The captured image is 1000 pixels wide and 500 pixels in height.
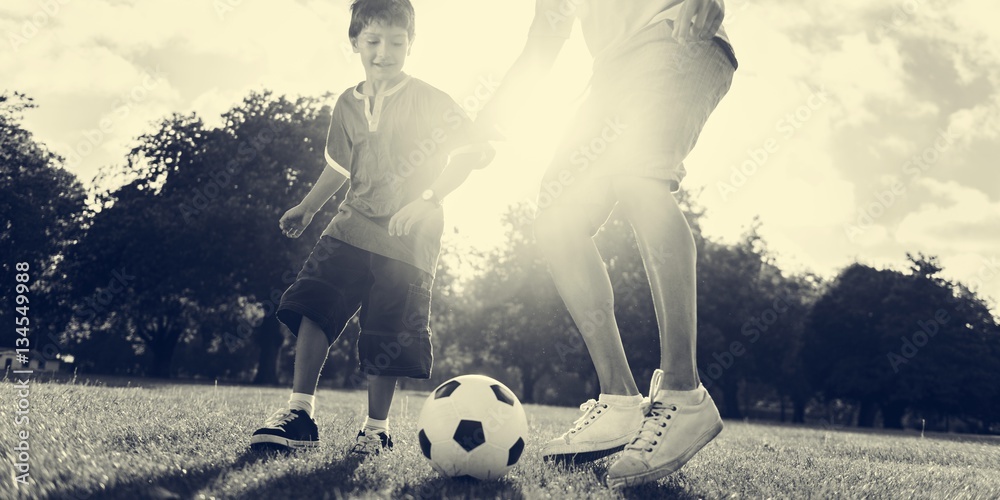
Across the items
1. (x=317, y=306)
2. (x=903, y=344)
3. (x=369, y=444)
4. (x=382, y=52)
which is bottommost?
(x=369, y=444)

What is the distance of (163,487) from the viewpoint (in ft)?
7.46

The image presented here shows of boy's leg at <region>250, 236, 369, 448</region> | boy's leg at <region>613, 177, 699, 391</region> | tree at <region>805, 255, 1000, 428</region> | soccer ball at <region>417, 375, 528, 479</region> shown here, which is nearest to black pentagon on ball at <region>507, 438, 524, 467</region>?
soccer ball at <region>417, 375, 528, 479</region>

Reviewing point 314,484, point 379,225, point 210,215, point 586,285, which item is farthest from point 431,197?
point 210,215

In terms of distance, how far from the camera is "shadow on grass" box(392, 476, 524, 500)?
2436 mm

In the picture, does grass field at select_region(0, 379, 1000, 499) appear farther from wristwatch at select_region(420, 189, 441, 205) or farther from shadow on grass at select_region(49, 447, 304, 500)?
wristwatch at select_region(420, 189, 441, 205)

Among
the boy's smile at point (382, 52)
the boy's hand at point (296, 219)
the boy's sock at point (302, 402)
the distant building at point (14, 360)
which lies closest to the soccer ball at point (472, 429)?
the boy's sock at point (302, 402)

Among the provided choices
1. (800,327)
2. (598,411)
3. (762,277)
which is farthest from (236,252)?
(800,327)

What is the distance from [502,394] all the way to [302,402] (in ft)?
4.00

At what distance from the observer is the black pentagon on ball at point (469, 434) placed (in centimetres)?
291

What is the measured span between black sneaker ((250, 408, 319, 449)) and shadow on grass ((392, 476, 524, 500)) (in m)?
0.99

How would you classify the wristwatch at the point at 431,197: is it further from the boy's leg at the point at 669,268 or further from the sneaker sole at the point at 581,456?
the sneaker sole at the point at 581,456

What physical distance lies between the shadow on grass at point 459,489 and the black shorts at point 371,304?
1.14 m

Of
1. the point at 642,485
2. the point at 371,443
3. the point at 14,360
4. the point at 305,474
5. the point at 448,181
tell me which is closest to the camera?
the point at 305,474

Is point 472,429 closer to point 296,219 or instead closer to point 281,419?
point 281,419
